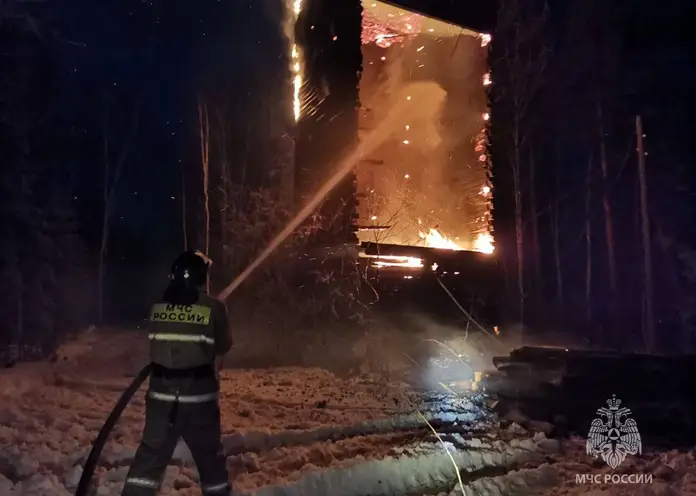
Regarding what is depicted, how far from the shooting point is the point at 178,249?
23.8 m

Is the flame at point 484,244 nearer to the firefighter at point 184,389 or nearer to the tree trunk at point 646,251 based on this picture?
the tree trunk at point 646,251

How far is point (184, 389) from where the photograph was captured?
4.32 meters

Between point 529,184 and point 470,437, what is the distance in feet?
45.4

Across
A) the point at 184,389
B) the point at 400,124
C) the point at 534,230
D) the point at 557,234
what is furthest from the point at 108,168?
the point at 184,389

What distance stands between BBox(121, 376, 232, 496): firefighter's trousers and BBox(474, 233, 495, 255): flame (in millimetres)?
13747

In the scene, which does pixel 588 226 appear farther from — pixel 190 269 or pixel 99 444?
pixel 99 444

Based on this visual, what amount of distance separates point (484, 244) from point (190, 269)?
45.7 ft

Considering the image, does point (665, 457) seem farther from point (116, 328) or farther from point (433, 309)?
point (116, 328)

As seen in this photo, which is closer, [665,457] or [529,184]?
[665,457]

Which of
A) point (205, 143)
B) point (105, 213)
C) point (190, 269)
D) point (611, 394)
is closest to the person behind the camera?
point (190, 269)

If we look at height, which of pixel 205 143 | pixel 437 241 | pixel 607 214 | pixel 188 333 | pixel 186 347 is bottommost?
pixel 186 347

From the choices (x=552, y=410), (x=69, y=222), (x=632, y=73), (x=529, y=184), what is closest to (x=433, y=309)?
(x=529, y=184)

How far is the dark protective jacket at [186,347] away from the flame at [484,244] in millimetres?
13600

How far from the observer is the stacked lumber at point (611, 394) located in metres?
7.81
